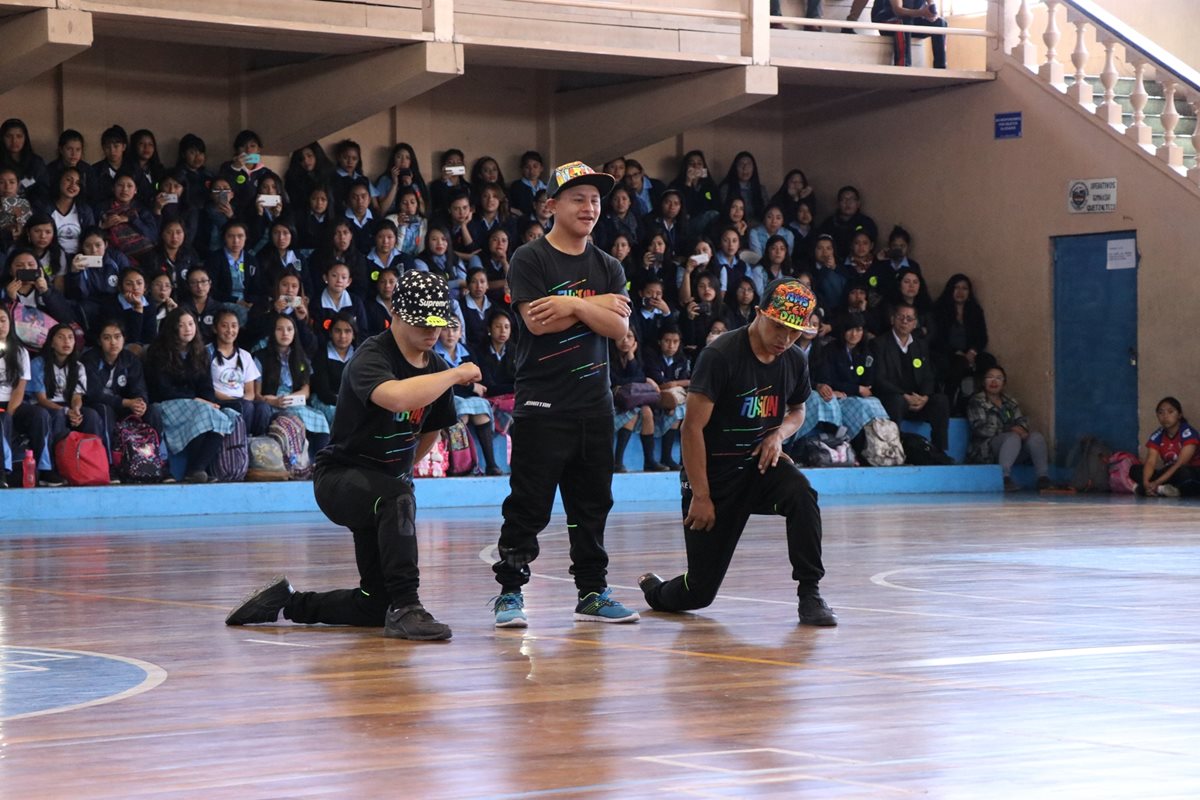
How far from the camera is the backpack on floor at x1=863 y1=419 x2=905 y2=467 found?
16.8 meters

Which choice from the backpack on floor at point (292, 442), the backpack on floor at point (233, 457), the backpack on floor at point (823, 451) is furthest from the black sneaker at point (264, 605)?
the backpack on floor at point (823, 451)

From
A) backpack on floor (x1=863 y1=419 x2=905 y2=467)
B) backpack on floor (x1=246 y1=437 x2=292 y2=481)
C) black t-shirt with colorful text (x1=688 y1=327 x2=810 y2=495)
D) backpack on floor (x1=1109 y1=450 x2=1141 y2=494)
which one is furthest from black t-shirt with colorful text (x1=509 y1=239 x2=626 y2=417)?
backpack on floor (x1=1109 y1=450 x2=1141 y2=494)

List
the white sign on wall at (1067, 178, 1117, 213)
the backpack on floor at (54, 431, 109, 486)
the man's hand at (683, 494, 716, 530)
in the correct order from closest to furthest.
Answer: the man's hand at (683, 494, 716, 530), the backpack on floor at (54, 431, 109, 486), the white sign on wall at (1067, 178, 1117, 213)

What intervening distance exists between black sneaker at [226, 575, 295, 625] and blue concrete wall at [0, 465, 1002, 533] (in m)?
5.67

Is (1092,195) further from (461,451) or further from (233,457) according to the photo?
(233,457)

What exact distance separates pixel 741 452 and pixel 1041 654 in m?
1.51

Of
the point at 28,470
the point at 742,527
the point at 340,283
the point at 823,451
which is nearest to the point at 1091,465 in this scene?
the point at 823,451

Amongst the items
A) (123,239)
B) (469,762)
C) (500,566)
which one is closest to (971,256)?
(123,239)

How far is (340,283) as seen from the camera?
15.0m

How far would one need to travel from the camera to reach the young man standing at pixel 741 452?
6723 millimetres

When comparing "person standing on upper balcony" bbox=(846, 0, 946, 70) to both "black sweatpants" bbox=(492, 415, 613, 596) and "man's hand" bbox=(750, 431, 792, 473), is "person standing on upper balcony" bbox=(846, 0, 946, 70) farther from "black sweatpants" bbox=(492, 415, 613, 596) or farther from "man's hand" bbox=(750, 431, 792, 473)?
"black sweatpants" bbox=(492, 415, 613, 596)

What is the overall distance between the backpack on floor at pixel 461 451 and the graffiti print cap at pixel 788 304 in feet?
27.6

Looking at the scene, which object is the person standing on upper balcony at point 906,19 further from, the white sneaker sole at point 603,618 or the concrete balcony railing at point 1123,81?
the white sneaker sole at point 603,618

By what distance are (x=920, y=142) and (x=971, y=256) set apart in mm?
1360
